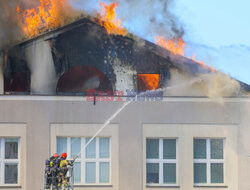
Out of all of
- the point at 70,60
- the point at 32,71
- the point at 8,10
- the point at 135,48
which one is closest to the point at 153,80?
the point at 135,48

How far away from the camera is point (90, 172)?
1977 cm

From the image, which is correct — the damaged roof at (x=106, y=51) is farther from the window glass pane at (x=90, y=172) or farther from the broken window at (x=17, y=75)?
the window glass pane at (x=90, y=172)

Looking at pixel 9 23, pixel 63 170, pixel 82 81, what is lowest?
pixel 63 170

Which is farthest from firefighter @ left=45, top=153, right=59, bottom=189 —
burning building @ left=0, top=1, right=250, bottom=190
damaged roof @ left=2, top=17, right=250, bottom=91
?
damaged roof @ left=2, top=17, right=250, bottom=91

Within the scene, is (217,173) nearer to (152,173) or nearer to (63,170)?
(152,173)

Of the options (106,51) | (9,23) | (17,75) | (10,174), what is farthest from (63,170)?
(9,23)

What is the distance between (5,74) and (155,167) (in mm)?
6503

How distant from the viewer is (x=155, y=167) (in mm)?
19812

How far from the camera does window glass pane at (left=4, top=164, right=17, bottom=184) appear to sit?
19531 millimetres

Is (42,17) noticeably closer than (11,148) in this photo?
No

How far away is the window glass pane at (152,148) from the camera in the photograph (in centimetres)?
1978

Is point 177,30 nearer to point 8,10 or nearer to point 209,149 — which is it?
point 209,149

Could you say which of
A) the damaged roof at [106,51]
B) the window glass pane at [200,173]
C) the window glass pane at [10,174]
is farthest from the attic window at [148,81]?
the window glass pane at [10,174]

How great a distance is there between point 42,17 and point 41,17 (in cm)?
4
